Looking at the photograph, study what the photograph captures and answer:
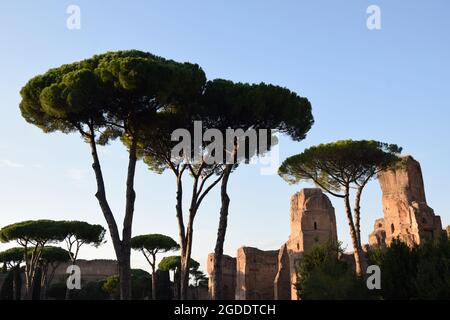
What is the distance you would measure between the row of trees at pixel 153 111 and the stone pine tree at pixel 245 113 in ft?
0.10

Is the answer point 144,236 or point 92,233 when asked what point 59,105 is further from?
point 144,236

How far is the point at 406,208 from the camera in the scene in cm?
3369

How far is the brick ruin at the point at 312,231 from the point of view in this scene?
91.5 feet

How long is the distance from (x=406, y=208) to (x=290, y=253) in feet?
34.9

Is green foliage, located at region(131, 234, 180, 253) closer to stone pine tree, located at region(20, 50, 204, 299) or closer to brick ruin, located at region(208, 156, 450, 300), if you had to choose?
brick ruin, located at region(208, 156, 450, 300)

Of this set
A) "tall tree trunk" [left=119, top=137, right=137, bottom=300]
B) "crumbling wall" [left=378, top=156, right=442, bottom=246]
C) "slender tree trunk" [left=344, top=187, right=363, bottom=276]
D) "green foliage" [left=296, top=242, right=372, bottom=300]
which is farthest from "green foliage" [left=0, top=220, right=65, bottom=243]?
"crumbling wall" [left=378, top=156, right=442, bottom=246]

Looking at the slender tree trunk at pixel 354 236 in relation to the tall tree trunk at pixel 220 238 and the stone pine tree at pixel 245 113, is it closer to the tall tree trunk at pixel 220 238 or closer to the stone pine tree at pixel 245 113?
the stone pine tree at pixel 245 113

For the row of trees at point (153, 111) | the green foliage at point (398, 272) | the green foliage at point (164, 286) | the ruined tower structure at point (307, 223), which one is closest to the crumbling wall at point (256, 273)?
the ruined tower structure at point (307, 223)

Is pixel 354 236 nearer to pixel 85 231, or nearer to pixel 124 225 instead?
A: pixel 124 225

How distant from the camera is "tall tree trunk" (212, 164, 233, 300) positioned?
12648 mm

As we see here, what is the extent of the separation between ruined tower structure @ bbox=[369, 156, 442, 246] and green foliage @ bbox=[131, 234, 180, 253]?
15.0 m

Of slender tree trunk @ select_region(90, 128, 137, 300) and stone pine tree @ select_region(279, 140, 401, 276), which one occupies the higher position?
stone pine tree @ select_region(279, 140, 401, 276)
